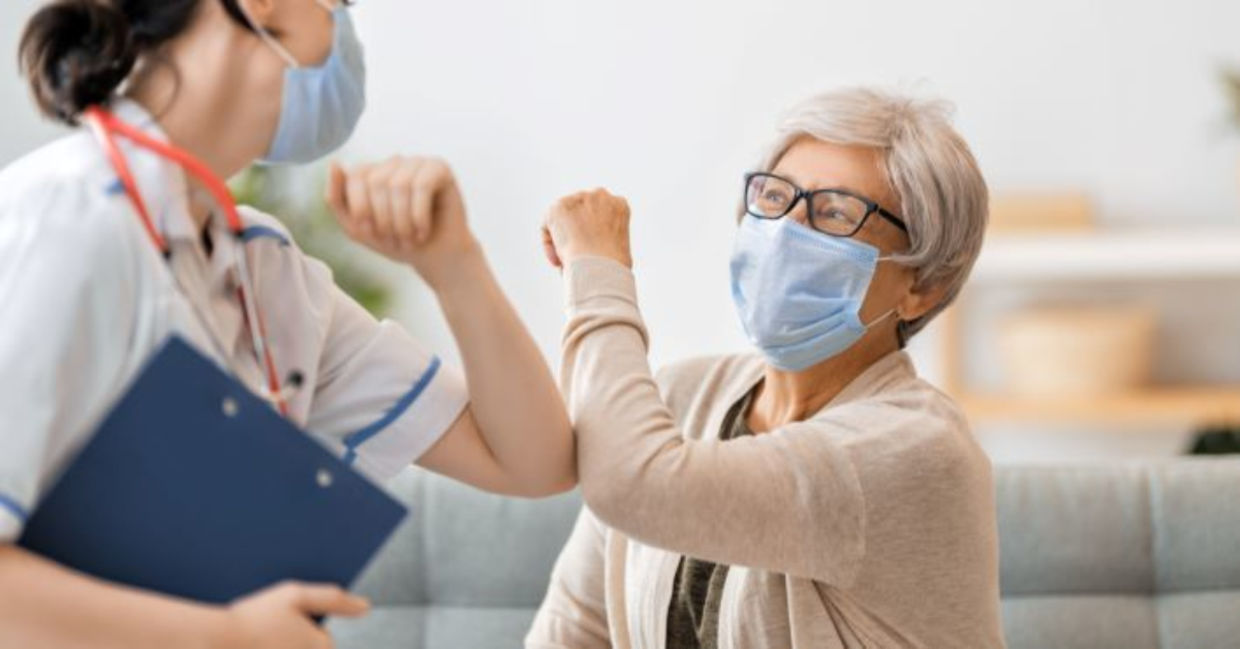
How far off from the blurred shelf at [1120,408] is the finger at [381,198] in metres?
3.31

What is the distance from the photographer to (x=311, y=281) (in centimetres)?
150

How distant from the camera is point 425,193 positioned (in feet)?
4.45

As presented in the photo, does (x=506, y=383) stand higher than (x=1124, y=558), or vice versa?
(x=506, y=383)

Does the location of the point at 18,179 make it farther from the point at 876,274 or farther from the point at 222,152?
the point at 876,274

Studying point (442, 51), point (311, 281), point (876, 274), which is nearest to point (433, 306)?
point (442, 51)

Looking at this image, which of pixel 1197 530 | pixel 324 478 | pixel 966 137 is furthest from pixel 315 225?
pixel 324 478

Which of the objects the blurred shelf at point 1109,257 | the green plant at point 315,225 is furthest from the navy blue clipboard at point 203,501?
the green plant at point 315,225

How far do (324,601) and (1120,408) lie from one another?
137 inches

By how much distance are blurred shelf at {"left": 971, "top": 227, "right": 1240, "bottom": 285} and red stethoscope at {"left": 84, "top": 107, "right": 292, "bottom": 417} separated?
322 centimetres

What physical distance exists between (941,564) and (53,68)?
1.00 meters

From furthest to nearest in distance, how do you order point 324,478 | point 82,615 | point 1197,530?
1. point 1197,530
2. point 324,478
3. point 82,615

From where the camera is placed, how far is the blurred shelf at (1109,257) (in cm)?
439

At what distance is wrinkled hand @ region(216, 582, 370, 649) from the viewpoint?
3.86 ft

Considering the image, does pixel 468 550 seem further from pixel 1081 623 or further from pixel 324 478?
pixel 324 478
